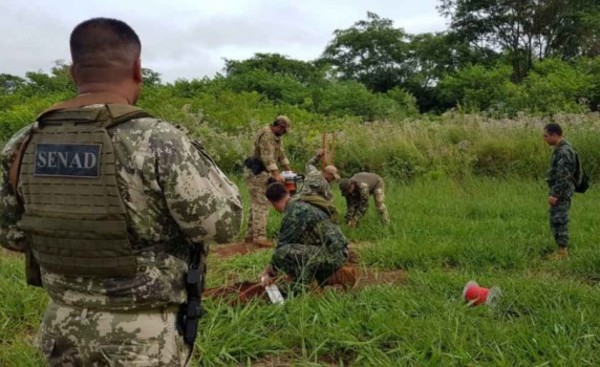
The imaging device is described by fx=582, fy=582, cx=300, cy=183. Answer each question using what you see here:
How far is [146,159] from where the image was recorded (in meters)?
1.63

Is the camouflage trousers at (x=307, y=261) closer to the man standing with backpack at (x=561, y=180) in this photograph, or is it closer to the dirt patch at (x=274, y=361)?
the dirt patch at (x=274, y=361)

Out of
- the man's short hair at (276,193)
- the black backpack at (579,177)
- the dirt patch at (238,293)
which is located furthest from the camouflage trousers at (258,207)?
the black backpack at (579,177)

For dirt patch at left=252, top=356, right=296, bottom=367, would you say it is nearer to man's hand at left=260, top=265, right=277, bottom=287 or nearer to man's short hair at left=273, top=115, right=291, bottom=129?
man's hand at left=260, top=265, right=277, bottom=287

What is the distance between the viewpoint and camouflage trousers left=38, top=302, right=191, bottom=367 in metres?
1.72

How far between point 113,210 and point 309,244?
10.3 feet

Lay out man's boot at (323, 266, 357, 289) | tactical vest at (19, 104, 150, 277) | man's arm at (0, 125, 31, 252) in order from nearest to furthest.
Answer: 1. tactical vest at (19, 104, 150, 277)
2. man's arm at (0, 125, 31, 252)
3. man's boot at (323, 266, 357, 289)

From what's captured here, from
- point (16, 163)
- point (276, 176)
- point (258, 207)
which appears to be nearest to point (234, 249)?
point (258, 207)

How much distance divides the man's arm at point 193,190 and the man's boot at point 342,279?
115 inches

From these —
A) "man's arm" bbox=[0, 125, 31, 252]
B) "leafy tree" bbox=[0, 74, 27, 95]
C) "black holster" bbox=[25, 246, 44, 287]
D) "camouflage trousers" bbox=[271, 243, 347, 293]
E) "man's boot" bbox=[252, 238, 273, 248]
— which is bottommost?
"man's boot" bbox=[252, 238, 273, 248]

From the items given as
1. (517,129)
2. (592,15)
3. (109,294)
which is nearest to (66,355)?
(109,294)

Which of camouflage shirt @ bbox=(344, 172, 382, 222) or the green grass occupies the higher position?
camouflage shirt @ bbox=(344, 172, 382, 222)

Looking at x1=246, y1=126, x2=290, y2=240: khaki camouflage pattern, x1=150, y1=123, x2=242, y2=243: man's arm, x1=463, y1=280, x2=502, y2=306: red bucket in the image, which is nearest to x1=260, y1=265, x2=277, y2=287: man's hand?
x1=463, y1=280, x2=502, y2=306: red bucket

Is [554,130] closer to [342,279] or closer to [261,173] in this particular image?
[342,279]

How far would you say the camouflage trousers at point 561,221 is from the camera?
5.66 meters
